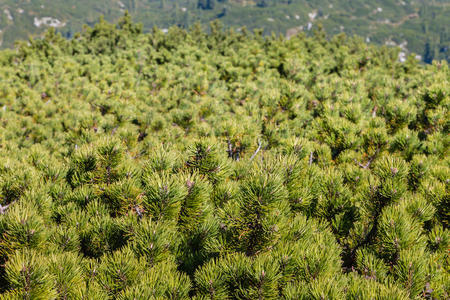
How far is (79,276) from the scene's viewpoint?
1.55 m

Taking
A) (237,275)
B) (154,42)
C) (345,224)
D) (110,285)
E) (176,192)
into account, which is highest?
(176,192)

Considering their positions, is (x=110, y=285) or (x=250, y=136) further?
(x=250, y=136)

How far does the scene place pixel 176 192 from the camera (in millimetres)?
1742

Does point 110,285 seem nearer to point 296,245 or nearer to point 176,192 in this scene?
point 176,192

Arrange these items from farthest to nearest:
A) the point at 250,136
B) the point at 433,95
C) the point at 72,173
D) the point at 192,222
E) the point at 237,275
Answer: the point at 433,95 < the point at 250,136 < the point at 72,173 < the point at 192,222 < the point at 237,275

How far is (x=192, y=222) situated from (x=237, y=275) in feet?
1.84

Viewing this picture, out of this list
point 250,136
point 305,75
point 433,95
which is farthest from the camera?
point 305,75

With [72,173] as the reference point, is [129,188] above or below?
above

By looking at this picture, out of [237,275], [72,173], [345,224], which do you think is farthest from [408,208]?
[72,173]

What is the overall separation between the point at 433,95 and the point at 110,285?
5.09m

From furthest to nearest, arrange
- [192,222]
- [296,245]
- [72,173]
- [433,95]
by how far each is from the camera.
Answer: [433,95], [72,173], [192,222], [296,245]

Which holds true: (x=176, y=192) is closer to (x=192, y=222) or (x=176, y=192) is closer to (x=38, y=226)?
(x=192, y=222)

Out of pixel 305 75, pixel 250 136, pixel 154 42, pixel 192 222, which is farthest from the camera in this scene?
pixel 154 42

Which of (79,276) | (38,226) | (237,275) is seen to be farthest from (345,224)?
(38,226)
